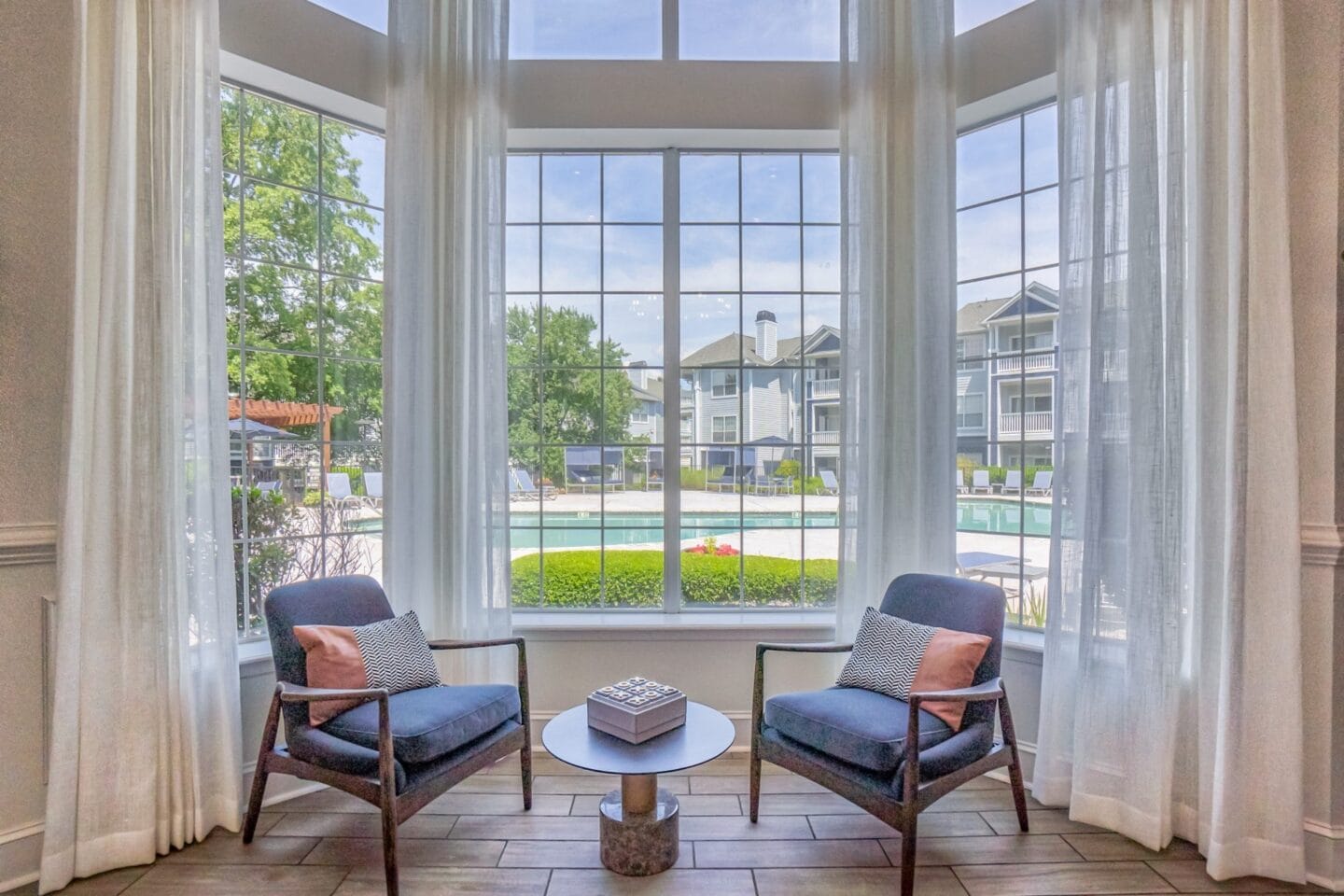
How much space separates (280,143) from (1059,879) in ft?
13.7

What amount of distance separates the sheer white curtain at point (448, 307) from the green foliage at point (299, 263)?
404 millimetres

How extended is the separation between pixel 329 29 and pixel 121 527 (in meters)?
2.17

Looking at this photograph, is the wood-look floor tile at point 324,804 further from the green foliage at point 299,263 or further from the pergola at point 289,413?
the green foliage at point 299,263

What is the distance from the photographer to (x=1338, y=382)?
2059 mm

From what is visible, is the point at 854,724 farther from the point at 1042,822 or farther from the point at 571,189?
the point at 571,189

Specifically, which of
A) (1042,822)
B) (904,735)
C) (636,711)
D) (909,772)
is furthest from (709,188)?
(1042,822)

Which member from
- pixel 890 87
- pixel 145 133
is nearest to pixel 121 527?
pixel 145 133

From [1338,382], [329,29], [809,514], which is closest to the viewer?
[1338,382]

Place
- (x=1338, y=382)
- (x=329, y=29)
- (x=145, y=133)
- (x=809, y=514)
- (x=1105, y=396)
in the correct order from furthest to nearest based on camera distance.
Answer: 1. (x=809, y=514)
2. (x=329, y=29)
3. (x=1105, y=396)
4. (x=145, y=133)
5. (x=1338, y=382)

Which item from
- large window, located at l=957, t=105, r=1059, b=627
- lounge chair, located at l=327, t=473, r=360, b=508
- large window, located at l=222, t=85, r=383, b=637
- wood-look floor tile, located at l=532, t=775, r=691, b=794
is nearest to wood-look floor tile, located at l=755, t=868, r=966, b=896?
wood-look floor tile, located at l=532, t=775, r=691, b=794

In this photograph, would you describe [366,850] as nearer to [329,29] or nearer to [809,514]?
[809,514]

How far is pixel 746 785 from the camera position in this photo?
2705 mm

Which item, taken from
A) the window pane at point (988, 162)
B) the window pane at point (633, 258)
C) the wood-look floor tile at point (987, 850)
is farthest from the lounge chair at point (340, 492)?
the window pane at point (988, 162)

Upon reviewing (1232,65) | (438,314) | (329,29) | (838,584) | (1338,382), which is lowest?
(838,584)
